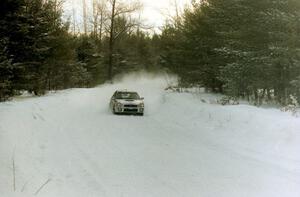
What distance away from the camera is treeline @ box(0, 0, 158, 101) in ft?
74.9

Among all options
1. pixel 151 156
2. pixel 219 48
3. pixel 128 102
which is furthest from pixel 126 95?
pixel 151 156

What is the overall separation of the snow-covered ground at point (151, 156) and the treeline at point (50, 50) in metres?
5.02

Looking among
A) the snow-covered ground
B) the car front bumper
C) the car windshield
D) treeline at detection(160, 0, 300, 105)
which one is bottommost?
the snow-covered ground

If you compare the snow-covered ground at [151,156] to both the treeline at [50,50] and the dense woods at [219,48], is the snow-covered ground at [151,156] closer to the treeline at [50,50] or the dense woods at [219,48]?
the dense woods at [219,48]

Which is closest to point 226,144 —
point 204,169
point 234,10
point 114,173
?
point 204,169

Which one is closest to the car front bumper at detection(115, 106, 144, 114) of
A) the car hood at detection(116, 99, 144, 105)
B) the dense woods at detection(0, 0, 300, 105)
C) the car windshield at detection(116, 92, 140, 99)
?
the car hood at detection(116, 99, 144, 105)

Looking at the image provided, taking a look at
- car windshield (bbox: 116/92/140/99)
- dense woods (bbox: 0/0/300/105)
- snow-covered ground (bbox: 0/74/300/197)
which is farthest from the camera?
car windshield (bbox: 116/92/140/99)

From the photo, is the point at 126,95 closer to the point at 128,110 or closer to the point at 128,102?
the point at 128,102

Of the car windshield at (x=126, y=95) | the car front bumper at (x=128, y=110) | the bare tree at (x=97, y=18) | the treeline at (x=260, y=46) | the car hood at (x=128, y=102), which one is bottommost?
the car front bumper at (x=128, y=110)

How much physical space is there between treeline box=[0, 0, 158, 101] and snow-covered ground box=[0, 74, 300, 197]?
5.02 metres

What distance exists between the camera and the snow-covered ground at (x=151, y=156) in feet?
28.6

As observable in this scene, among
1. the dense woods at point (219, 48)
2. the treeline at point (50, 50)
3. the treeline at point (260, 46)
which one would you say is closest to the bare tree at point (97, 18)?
the treeline at point (50, 50)

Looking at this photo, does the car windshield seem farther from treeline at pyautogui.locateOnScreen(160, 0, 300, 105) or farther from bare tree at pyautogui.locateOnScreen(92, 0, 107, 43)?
bare tree at pyautogui.locateOnScreen(92, 0, 107, 43)

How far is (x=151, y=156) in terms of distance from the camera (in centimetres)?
1173
